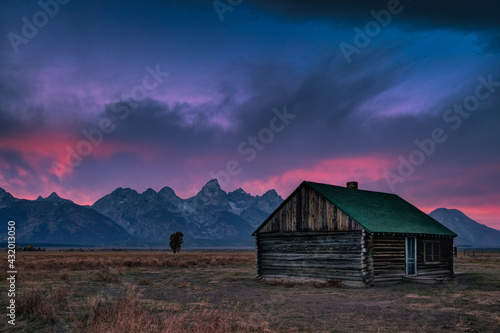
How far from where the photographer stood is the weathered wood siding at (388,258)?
81.6ft

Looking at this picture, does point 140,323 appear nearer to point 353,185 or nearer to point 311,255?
point 311,255

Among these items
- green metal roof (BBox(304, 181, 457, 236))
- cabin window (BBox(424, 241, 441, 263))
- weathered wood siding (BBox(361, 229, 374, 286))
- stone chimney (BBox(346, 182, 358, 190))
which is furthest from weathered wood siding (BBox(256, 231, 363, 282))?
stone chimney (BBox(346, 182, 358, 190))

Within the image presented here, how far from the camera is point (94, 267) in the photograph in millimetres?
41594

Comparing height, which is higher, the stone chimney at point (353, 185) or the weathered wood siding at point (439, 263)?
the stone chimney at point (353, 185)

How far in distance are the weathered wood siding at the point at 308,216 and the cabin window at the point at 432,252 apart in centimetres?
799

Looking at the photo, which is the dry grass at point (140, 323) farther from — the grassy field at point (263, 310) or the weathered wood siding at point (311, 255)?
the weathered wood siding at point (311, 255)

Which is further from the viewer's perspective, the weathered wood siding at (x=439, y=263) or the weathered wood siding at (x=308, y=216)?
the weathered wood siding at (x=439, y=263)

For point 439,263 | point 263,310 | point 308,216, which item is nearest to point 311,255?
point 308,216

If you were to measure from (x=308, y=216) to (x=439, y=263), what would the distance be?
10783 millimetres

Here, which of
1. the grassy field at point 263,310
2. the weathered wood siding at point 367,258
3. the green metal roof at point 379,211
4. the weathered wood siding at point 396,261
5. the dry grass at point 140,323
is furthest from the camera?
the green metal roof at point 379,211

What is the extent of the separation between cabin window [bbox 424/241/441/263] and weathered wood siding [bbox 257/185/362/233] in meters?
7.99

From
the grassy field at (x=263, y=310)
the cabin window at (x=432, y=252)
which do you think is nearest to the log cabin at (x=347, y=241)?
the cabin window at (x=432, y=252)

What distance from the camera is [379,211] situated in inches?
1155

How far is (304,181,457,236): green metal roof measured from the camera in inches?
1022
